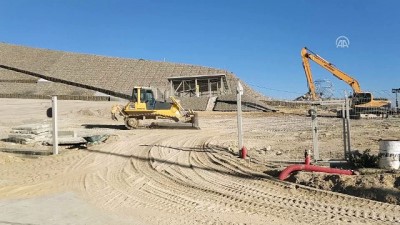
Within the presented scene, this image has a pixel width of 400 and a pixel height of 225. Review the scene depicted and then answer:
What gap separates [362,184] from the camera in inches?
281

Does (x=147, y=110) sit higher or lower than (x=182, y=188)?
higher

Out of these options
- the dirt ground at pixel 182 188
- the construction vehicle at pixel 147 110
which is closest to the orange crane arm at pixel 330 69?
the construction vehicle at pixel 147 110

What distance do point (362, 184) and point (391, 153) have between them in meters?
1.57

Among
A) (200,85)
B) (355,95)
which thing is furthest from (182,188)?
(200,85)

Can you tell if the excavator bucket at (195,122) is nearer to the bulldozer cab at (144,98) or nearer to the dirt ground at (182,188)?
the bulldozer cab at (144,98)

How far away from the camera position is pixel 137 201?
295 inches

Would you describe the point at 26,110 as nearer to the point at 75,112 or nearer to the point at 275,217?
the point at 75,112

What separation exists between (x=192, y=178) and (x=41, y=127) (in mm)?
8693

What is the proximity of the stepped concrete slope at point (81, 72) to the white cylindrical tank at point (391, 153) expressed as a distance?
3626 cm

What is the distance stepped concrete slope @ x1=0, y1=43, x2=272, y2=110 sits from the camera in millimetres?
47531

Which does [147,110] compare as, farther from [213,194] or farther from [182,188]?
[213,194]

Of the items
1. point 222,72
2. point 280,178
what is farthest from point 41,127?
point 222,72

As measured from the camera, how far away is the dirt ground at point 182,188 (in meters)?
6.27

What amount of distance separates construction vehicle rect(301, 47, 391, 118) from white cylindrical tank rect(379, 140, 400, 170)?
19.4 metres
